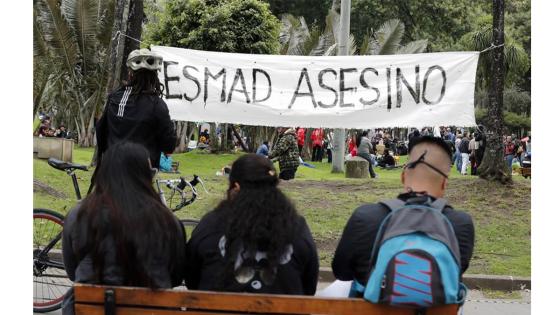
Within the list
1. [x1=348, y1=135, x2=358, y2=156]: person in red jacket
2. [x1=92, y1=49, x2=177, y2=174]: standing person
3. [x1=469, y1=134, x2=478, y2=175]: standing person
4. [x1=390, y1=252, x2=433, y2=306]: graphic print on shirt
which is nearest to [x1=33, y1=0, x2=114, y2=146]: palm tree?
[x1=348, y1=135, x2=358, y2=156]: person in red jacket

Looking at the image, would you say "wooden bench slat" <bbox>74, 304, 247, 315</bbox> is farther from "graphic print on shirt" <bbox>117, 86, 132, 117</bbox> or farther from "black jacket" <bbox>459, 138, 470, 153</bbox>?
"black jacket" <bbox>459, 138, 470, 153</bbox>

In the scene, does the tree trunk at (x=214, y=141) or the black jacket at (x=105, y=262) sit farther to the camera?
the tree trunk at (x=214, y=141)

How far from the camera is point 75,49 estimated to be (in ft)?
70.3

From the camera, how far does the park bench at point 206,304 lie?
2965mm

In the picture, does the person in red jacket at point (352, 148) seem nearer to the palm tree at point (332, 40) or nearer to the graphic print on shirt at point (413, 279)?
the palm tree at point (332, 40)

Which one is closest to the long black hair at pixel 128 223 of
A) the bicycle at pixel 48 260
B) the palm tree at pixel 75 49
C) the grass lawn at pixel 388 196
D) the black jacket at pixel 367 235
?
the black jacket at pixel 367 235

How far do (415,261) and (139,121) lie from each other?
2595 mm

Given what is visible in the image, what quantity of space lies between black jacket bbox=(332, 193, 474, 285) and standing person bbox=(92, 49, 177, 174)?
2.05 metres

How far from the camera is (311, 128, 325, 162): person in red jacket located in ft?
93.7

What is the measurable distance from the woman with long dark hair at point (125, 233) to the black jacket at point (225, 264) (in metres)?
0.09

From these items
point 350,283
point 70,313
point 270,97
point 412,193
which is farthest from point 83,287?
point 270,97

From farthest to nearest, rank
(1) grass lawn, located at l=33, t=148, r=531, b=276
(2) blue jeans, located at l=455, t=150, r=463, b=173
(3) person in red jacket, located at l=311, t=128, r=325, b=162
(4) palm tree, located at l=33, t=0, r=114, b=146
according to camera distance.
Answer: (3) person in red jacket, located at l=311, t=128, r=325, b=162 < (2) blue jeans, located at l=455, t=150, r=463, b=173 < (4) palm tree, located at l=33, t=0, r=114, b=146 < (1) grass lawn, located at l=33, t=148, r=531, b=276

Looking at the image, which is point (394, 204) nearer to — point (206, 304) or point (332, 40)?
point (206, 304)

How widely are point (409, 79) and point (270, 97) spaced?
1512 mm
